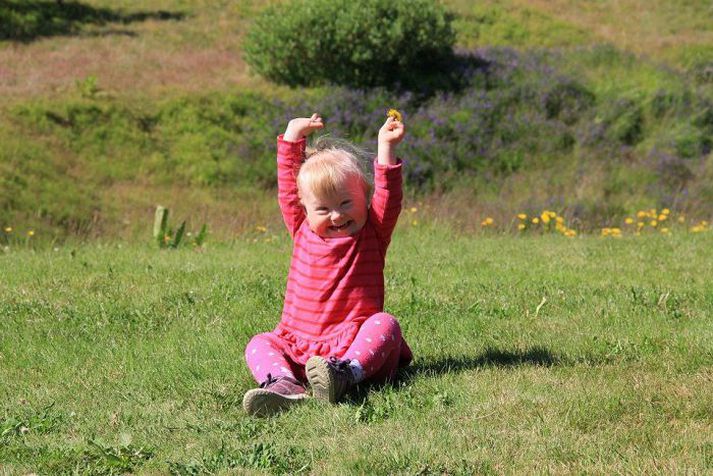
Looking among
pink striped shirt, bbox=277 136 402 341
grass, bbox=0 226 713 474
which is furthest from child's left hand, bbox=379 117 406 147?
grass, bbox=0 226 713 474

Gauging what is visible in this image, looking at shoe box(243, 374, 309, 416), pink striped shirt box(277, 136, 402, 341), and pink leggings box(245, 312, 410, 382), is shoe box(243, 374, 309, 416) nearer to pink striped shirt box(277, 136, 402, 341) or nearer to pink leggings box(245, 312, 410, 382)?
pink leggings box(245, 312, 410, 382)

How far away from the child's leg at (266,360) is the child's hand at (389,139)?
1010 mm

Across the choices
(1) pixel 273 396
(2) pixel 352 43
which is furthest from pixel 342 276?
(2) pixel 352 43

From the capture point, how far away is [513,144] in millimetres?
18234

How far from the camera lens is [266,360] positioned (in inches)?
185

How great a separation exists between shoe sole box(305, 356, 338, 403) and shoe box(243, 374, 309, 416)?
122 millimetres

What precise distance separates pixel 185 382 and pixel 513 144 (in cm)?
1397

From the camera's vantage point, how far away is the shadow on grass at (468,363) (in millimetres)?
4734

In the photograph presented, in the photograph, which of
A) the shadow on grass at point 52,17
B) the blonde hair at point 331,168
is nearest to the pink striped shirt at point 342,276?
the blonde hair at point 331,168

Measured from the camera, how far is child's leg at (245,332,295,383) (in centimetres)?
463

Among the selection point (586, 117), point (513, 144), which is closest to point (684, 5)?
point (586, 117)

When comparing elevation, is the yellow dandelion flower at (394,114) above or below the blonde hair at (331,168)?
above

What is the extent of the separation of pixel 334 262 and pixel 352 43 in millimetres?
15149

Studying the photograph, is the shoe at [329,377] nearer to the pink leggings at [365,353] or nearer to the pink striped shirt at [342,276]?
the pink leggings at [365,353]
